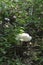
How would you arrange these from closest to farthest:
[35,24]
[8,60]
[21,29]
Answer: [8,60] → [21,29] → [35,24]

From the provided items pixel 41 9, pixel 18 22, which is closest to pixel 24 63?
pixel 18 22

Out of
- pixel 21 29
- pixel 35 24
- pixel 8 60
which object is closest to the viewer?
pixel 8 60


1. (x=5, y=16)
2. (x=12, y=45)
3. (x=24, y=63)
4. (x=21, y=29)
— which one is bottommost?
(x=24, y=63)

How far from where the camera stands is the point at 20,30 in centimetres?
288

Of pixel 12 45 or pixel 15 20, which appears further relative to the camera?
pixel 15 20

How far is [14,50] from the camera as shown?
282 cm

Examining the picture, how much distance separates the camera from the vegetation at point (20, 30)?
2787 mm

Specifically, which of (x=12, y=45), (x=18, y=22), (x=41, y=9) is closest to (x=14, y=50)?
(x=12, y=45)

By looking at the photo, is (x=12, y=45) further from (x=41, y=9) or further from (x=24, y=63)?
(x=41, y=9)

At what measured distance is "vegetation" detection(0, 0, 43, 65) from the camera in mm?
2787

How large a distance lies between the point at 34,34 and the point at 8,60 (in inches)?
23.2

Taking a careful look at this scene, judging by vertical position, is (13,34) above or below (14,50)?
above

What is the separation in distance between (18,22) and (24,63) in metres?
0.60

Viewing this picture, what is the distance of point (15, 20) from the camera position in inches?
123
